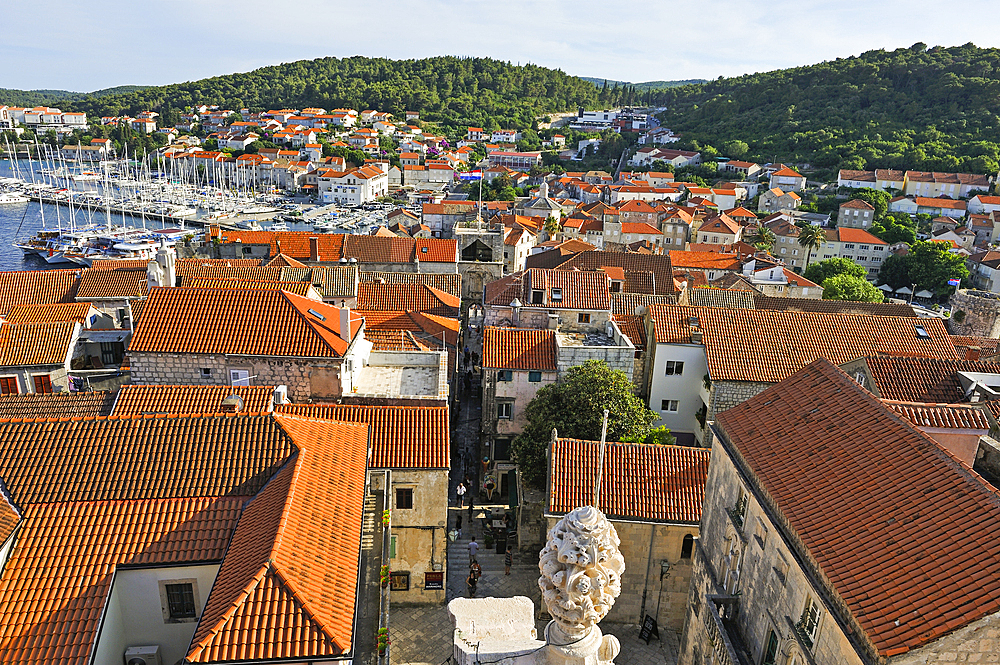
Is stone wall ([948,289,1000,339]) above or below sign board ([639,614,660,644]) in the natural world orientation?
above

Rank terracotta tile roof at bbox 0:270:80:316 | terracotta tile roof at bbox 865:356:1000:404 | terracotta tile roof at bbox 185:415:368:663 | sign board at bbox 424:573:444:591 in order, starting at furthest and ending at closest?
1. terracotta tile roof at bbox 0:270:80:316
2. terracotta tile roof at bbox 865:356:1000:404
3. sign board at bbox 424:573:444:591
4. terracotta tile roof at bbox 185:415:368:663

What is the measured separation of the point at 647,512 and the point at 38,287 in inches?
1635

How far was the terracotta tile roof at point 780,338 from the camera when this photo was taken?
98.2 ft

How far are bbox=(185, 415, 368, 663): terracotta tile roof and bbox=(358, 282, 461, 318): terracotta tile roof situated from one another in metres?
27.9

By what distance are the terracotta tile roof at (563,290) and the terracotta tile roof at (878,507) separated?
2061 centimetres

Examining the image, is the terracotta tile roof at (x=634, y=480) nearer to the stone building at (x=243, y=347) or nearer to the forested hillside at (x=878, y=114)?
the stone building at (x=243, y=347)

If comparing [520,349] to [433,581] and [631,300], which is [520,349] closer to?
[433,581]

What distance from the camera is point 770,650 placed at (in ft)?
45.6

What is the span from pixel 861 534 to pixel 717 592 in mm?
5724

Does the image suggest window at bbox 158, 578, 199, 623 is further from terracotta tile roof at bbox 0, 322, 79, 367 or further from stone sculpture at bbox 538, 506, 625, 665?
terracotta tile roof at bbox 0, 322, 79, 367

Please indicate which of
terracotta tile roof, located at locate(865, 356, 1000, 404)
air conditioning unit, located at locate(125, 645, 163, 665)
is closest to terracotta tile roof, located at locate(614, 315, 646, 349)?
terracotta tile roof, located at locate(865, 356, 1000, 404)

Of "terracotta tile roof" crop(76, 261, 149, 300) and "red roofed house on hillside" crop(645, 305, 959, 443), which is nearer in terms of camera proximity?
"red roofed house on hillside" crop(645, 305, 959, 443)

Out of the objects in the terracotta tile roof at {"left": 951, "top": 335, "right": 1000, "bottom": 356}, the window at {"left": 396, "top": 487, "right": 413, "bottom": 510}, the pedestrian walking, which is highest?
the terracotta tile roof at {"left": 951, "top": 335, "right": 1000, "bottom": 356}

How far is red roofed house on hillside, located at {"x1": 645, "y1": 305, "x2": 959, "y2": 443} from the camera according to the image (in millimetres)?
29719
